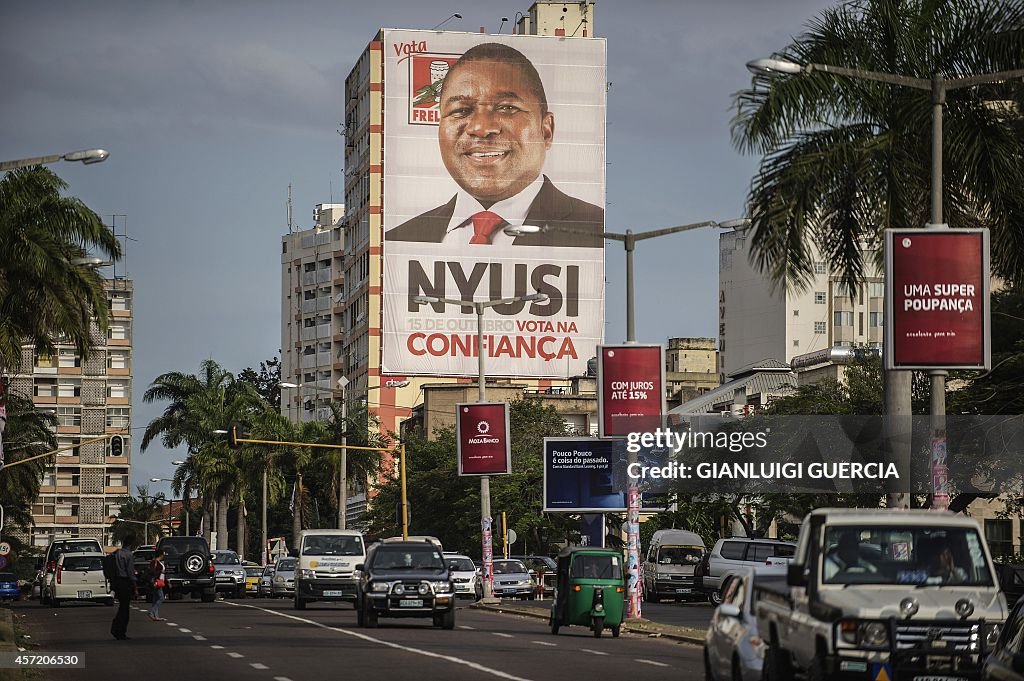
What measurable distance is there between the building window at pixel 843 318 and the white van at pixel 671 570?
86727mm

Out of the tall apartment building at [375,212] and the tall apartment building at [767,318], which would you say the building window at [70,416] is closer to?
the tall apartment building at [375,212]

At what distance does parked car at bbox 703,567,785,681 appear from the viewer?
17234 mm

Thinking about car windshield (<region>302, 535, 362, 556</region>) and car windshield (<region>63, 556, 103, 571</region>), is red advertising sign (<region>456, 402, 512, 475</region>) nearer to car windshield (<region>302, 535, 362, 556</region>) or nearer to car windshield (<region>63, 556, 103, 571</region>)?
car windshield (<region>302, 535, 362, 556</region>)

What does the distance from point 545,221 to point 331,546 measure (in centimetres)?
7586

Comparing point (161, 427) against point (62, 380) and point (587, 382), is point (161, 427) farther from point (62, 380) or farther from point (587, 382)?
point (62, 380)

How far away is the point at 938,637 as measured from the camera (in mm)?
15992

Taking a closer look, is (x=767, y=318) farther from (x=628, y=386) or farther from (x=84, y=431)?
(x=628, y=386)

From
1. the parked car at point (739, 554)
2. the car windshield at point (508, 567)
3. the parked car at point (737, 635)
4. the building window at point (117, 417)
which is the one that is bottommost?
the car windshield at point (508, 567)

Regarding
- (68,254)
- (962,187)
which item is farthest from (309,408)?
(962,187)

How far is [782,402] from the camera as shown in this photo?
74.2m

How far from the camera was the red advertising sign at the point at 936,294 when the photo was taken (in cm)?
2508

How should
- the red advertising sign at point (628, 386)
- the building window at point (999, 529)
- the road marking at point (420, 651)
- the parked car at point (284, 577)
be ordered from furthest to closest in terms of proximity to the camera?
the building window at point (999, 529) < the parked car at point (284, 577) < the red advertising sign at point (628, 386) < the road marking at point (420, 651)

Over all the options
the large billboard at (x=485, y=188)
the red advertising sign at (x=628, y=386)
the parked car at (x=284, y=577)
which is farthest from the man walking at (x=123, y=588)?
the large billboard at (x=485, y=188)

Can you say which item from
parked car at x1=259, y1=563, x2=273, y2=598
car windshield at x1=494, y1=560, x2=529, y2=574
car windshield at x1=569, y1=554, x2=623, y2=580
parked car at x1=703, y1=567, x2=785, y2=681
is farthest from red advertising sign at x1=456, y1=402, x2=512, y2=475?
parked car at x1=703, y1=567, x2=785, y2=681
